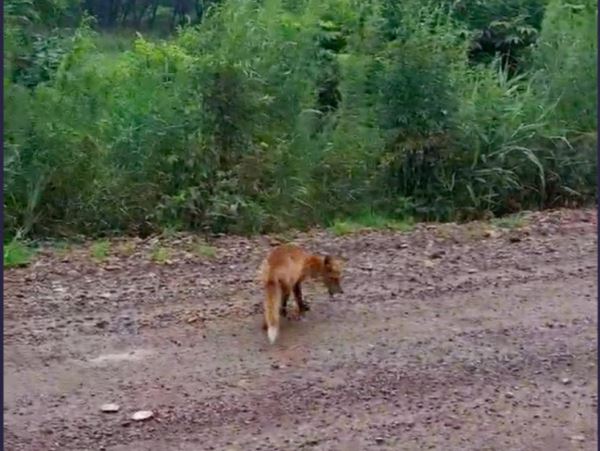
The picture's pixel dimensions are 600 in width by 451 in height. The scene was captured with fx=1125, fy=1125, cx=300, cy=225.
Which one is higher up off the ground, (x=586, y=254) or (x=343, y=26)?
(x=343, y=26)

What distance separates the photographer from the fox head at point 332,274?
17.7 ft

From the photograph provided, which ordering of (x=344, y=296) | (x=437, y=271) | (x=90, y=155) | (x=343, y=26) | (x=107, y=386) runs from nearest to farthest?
(x=107, y=386) → (x=344, y=296) → (x=437, y=271) → (x=90, y=155) → (x=343, y=26)

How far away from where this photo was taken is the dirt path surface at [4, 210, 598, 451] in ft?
13.3

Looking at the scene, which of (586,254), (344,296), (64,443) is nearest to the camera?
(64,443)

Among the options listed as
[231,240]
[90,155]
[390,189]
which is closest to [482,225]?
[390,189]

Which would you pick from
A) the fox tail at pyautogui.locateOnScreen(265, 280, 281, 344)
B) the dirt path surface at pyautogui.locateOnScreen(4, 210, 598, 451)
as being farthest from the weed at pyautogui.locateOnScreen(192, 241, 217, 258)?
the fox tail at pyautogui.locateOnScreen(265, 280, 281, 344)

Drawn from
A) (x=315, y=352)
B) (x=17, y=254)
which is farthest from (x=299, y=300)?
(x=17, y=254)

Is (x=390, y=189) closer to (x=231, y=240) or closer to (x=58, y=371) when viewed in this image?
(x=231, y=240)

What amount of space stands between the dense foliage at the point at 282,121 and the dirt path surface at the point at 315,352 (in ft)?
1.97

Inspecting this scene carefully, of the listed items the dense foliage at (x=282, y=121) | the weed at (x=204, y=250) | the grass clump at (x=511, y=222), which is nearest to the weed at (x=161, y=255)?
the weed at (x=204, y=250)

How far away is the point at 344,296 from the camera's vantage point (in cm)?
555

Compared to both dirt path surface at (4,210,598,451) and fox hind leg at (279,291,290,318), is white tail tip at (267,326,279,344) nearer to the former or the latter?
dirt path surface at (4,210,598,451)

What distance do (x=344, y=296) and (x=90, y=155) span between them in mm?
2207

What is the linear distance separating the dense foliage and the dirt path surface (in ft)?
1.97
